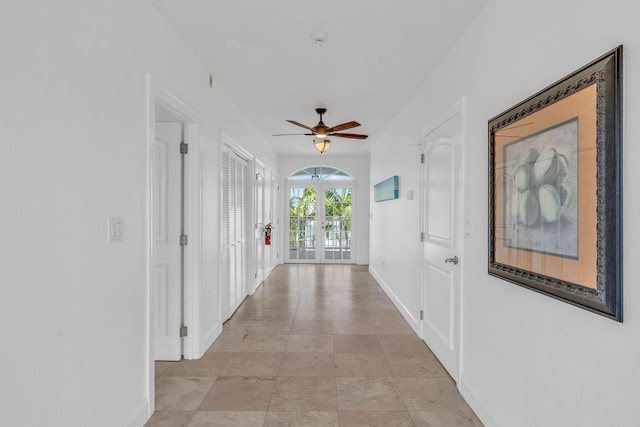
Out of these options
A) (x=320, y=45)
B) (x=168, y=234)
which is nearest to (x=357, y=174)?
(x=320, y=45)

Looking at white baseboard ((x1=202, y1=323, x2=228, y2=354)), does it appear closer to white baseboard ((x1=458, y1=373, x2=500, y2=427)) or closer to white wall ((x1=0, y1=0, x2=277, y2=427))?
white wall ((x1=0, y1=0, x2=277, y2=427))

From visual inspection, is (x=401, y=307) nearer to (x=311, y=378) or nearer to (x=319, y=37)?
(x=311, y=378)

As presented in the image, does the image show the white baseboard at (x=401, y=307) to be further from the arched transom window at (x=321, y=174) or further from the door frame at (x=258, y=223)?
the arched transom window at (x=321, y=174)

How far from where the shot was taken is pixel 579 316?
4.34 ft

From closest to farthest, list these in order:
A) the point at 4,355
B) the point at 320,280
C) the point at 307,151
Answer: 1. the point at 4,355
2. the point at 320,280
3. the point at 307,151

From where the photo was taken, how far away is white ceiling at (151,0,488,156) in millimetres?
2197

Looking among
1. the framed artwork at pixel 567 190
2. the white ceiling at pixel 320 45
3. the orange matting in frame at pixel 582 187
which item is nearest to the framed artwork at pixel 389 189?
the white ceiling at pixel 320 45

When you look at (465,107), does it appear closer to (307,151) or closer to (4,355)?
(4,355)

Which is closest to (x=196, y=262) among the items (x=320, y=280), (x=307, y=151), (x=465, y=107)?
(x=465, y=107)

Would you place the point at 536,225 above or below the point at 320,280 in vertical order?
above

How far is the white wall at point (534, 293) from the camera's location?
1.10m

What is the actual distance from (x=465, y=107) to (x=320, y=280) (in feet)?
14.9

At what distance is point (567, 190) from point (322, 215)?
6952 millimetres

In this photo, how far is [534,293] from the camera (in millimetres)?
1611
